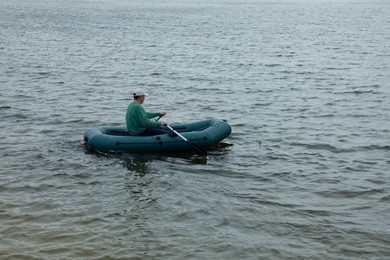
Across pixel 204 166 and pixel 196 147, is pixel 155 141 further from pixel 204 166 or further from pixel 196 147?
pixel 204 166

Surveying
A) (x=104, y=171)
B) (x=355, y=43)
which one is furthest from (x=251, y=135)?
(x=355, y=43)

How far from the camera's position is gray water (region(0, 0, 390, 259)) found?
8.63 metres

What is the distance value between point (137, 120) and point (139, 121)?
0.05 meters

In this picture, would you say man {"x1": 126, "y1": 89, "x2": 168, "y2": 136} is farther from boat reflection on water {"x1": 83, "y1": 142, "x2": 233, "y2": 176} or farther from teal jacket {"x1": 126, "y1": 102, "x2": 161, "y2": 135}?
boat reflection on water {"x1": 83, "y1": 142, "x2": 233, "y2": 176}

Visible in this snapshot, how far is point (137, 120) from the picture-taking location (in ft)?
41.6

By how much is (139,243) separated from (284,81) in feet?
51.3

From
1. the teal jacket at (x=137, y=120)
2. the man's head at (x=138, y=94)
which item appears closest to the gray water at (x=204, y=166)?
the teal jacket at (x=137, y=120)

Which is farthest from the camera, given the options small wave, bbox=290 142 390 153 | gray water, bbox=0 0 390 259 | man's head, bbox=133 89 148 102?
small wave, bbox=290 142 390 153

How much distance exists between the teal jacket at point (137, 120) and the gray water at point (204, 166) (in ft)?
2.48

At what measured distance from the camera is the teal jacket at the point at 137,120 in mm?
12461

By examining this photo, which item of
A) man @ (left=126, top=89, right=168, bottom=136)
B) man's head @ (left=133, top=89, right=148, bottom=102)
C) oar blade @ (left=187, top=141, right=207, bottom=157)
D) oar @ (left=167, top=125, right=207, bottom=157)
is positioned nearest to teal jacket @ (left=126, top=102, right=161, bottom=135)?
man @ (left=126, top=89, right=168, bottom=136)

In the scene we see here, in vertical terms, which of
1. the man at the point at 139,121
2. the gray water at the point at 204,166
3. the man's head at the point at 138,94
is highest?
the man's head at the point at 138,94

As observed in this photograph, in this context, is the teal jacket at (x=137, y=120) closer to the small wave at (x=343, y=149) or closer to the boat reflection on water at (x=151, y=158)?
the boat reflection on water at (x=151, y=158)

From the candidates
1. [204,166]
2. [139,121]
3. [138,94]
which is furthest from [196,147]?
[138,94]
